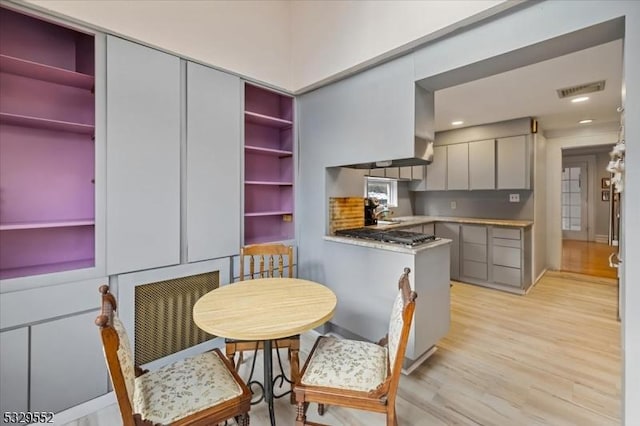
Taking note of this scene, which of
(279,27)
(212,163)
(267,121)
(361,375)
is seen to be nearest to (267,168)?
(267,121)

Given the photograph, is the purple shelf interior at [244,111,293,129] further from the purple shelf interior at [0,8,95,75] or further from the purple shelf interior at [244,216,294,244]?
the purple shelf interior at [0,8,95,75]

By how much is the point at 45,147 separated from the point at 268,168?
70.9 inches

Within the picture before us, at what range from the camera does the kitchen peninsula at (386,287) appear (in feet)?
6.93

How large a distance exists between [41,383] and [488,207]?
18.5ft

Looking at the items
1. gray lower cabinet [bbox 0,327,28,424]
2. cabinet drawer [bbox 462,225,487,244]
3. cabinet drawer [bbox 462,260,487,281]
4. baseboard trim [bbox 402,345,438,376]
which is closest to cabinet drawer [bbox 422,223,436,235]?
cabinet drawer [bbox 462,225,487,244]

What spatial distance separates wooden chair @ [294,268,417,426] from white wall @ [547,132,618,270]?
4.98 meters

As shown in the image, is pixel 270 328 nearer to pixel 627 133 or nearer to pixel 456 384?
pixel 456 384

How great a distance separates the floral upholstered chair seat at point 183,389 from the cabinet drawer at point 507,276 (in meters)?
4.12

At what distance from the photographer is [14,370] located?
5.06ft

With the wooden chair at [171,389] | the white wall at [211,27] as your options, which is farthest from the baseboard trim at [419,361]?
the white wall at [211,27]

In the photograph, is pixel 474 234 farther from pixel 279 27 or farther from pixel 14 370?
pixel 14 370

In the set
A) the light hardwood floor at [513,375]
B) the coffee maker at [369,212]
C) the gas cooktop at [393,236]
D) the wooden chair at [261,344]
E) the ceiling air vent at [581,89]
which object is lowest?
the light hardwood floor at [513,375]

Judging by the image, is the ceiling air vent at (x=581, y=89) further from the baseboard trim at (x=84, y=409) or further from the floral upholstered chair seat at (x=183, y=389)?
the baseboard trim at (x=84, y=409)

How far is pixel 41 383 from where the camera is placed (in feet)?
5.32
